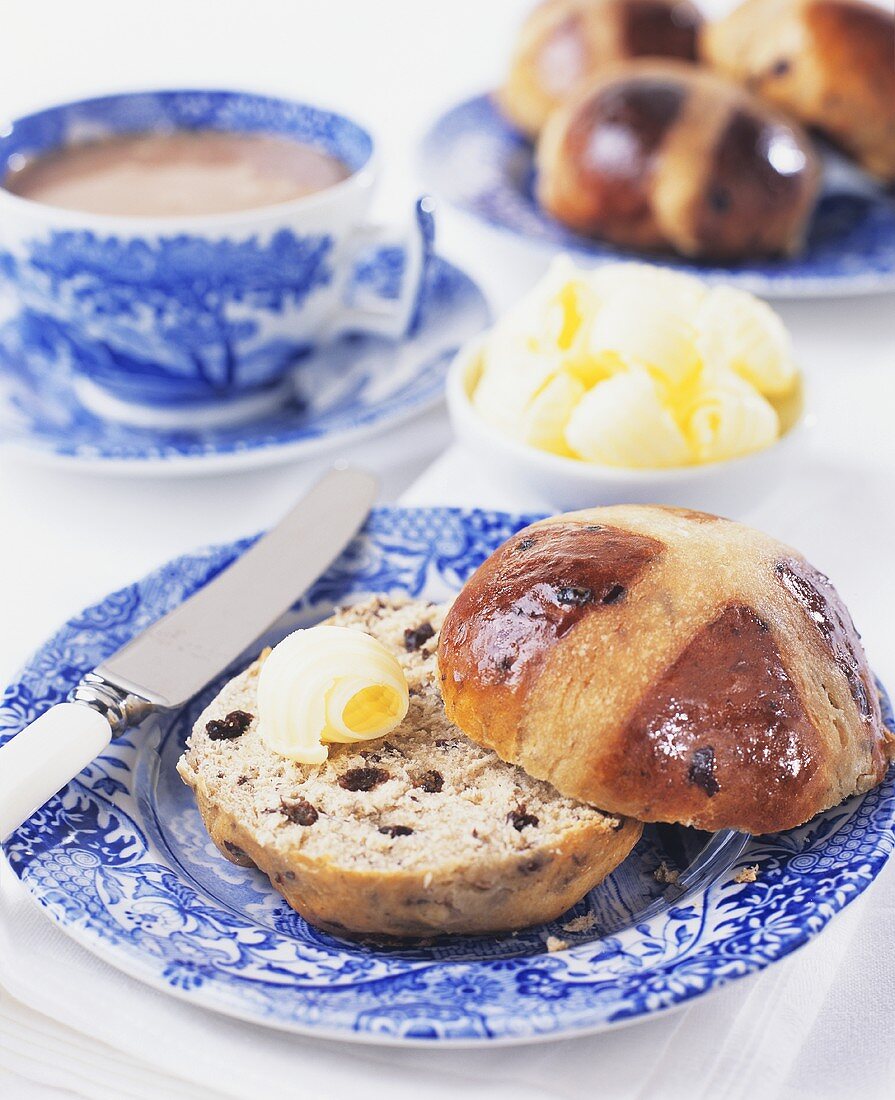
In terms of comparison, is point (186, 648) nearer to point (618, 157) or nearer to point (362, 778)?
point (362, 778)

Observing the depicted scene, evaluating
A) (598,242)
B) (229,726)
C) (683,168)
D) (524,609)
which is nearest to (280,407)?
(598,242)

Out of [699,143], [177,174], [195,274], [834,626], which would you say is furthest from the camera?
[699,143]

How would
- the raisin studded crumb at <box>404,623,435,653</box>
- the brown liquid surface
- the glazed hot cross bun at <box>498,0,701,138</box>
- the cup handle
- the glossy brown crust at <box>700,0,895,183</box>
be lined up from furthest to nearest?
the glazed hot cross bun at <box>498,0,701,138</box> < the glossy brown crust at <box>700,0,895,183</box> < the cup handle < the brown liquid surface < the raisin studded crumb at <box>404,623,435,653</box>

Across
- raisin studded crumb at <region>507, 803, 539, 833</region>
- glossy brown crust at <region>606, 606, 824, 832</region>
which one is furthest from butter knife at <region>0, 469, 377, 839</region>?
glossy brown crust at <region>606, 606, 824, 832</region>

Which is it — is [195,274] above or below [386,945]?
above

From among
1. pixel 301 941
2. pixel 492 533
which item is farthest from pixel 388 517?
pixel 301 941

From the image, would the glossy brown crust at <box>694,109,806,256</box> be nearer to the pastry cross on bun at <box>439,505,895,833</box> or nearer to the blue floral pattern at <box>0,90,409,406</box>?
the blue floral pattern at <box>0,90,409,406</box>
